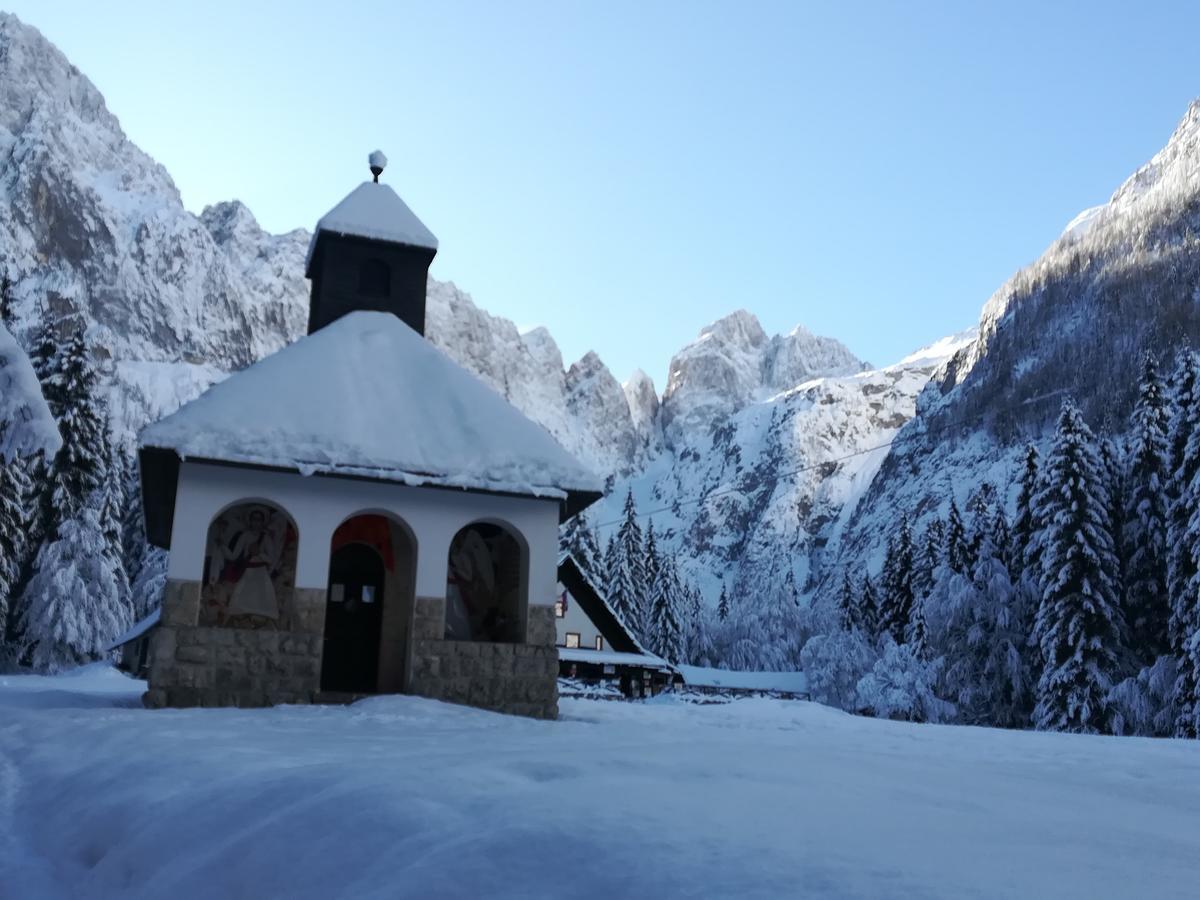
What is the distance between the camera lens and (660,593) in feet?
213

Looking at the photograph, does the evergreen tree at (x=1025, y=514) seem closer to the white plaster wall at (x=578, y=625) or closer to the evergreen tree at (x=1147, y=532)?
the evergreen tree at (x=1147, y=532)

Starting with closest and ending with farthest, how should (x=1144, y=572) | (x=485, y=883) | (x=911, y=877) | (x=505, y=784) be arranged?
(x=911, y=877)
(x=485, y=883)
(x=505, y=784)
(x=1144, y=572)

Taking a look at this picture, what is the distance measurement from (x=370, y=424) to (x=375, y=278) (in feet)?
17.8

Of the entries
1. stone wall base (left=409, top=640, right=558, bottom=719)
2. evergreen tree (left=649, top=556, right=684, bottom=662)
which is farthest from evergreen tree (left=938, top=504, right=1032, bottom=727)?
evergreen tree (left=649, top=556, right=684, bottom=662)

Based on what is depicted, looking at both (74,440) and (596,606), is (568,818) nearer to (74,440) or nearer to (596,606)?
(596,606)

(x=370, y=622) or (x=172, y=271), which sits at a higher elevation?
(x=172, y=271)

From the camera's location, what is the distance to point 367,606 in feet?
54.0

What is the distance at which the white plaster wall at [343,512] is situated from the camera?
1383 cm

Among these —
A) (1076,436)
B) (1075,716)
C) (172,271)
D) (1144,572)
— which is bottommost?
(1075,716)

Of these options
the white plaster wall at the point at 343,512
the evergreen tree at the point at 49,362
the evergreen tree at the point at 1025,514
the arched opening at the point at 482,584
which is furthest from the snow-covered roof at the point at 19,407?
the evergreen tree at the point at 1025,514

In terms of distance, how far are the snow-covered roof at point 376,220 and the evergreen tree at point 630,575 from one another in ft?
128

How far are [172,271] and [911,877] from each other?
7024 inches

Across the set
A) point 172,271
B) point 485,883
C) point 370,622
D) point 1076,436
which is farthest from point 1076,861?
point 172,271

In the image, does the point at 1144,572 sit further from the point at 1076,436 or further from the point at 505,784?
the point at 505,784
